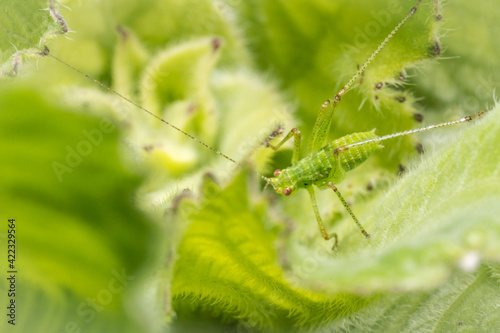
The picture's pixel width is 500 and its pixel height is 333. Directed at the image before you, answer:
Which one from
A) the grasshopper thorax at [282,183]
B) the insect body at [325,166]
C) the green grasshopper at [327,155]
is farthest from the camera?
the grasshopper thorax at [282,183]

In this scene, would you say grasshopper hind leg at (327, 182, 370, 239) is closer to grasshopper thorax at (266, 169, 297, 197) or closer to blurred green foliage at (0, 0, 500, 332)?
blurred green foliage at (0, 0, 500, 332)

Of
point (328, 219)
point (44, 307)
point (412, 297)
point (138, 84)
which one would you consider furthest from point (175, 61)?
point (412, 297)

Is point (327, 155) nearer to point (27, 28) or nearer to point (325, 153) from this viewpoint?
point (325, 153)

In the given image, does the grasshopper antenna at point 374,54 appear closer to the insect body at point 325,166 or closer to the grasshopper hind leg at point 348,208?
the insect body at point 325,166

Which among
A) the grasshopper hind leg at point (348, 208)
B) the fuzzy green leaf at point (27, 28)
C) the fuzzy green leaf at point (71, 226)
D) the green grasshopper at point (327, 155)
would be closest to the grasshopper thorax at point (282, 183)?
the green grasshopper at point (327, 155)

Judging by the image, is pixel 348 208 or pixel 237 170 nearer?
pixel 237 170

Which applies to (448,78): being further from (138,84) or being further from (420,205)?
(138,84)

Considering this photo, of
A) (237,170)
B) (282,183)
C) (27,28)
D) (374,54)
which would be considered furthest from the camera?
(282,183)

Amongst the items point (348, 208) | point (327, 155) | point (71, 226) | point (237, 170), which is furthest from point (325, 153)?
point (237, 170)
